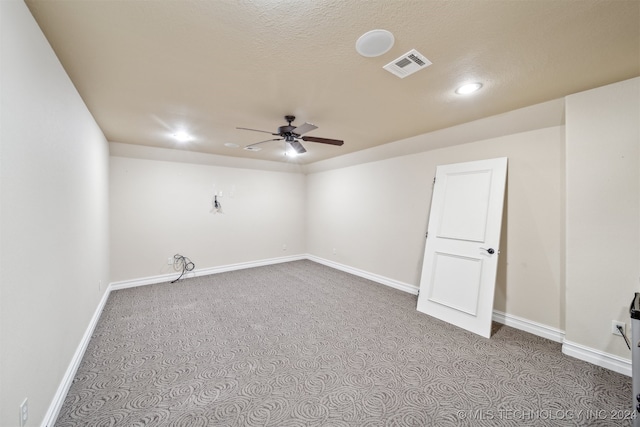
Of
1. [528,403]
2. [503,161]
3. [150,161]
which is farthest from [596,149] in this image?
[150,161]

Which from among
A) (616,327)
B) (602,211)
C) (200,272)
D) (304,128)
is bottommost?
(200,272)

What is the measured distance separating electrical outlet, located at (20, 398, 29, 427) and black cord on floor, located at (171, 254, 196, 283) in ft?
11.8

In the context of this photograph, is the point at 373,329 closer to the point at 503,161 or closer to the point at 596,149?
the point at 503,161

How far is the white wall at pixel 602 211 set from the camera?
2.10 meters

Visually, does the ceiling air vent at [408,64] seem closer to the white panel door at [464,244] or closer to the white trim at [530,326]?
the white panel door at [464,244]

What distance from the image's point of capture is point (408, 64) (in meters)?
1.84

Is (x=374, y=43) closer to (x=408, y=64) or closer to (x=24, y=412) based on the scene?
(x=408, y=64)

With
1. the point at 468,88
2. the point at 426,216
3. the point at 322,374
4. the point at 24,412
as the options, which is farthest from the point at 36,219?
the point at 426,216

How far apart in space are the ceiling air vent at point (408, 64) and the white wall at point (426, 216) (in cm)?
182

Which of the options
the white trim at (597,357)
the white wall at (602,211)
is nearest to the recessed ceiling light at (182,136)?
the white wall at (602,211)

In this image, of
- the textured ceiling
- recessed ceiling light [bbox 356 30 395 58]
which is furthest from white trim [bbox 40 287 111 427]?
recessed ceiling light [bbox 356 30 395 58]

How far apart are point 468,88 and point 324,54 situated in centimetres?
139

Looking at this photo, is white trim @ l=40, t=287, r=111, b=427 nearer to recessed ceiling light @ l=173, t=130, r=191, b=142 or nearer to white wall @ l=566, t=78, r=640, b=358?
recessed ceiling light @ l=173, t=130, r=191, b=142

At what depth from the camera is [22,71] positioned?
4.33 feet
